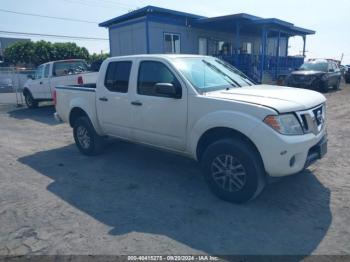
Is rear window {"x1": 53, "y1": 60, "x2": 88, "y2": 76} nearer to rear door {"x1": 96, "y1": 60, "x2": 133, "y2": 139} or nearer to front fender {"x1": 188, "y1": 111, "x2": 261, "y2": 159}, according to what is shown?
rear door {"x1": 96, "y1": 60, "x2": 133, "y2": 139}

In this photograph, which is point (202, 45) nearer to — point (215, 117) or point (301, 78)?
point (301, 78)

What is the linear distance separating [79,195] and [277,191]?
2777mm

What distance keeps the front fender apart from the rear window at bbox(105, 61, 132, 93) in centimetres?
162

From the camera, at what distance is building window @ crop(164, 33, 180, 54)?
57.7 ft

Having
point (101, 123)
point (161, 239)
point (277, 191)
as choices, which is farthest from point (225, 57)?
point (161, 239)

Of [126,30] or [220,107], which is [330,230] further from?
[126,30]

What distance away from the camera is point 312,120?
396 centimetres

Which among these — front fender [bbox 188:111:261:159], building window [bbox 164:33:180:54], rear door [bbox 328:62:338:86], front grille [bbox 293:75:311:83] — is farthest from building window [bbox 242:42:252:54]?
front fender [bbox 188:111:261:159]

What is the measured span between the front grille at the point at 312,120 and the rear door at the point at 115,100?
8.68 feet

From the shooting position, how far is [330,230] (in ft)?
11.2

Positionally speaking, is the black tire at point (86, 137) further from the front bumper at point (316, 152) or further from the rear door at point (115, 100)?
the front bumper at point (316, 152)

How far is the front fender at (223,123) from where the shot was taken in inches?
148

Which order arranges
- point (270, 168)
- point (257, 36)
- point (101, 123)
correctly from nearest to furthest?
point (270, 168) → point (101, 123) → point (257, 36)

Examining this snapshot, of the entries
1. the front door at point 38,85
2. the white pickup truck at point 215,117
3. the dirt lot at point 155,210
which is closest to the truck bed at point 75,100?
the white pickup truck at point 215,117
